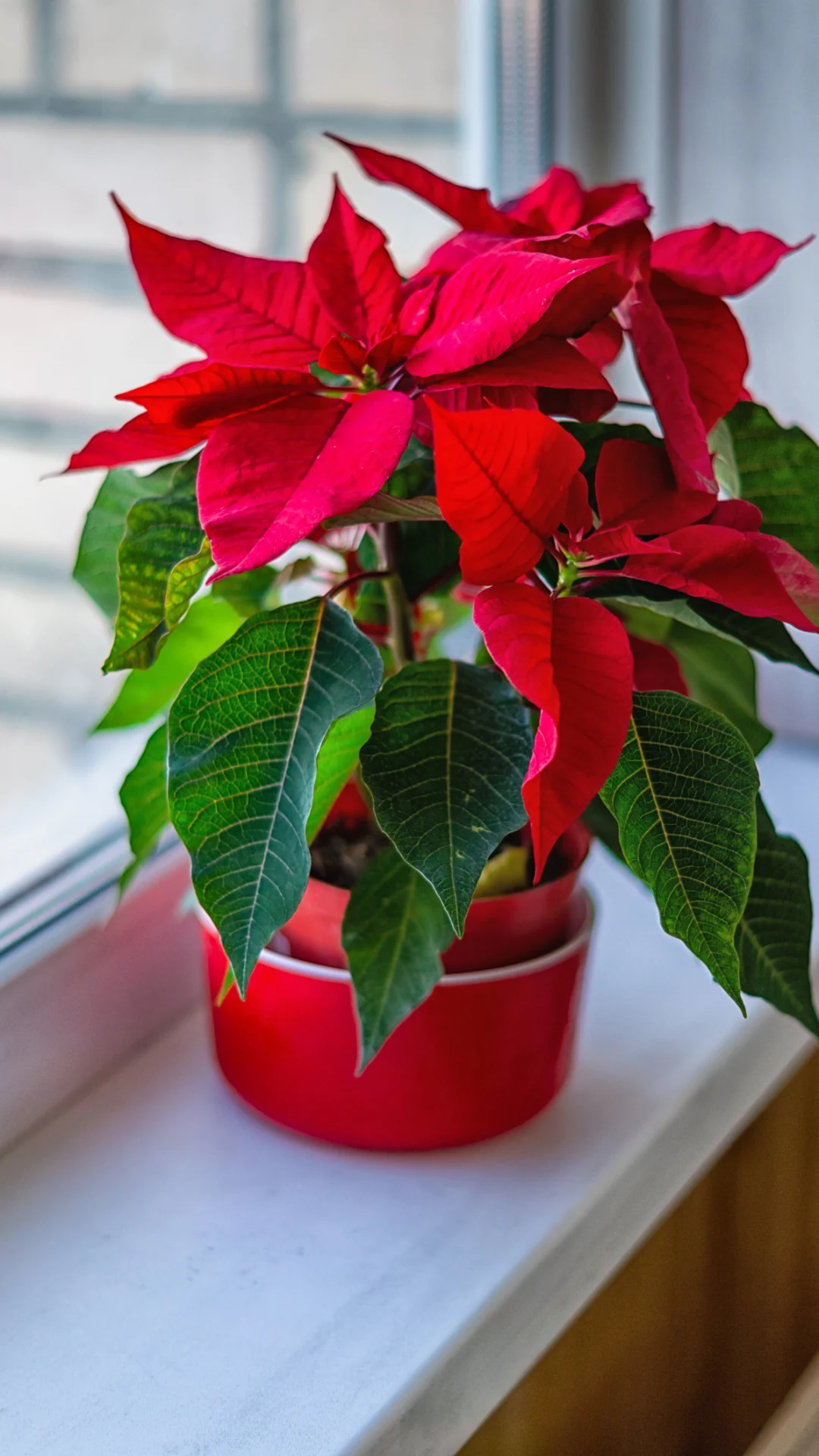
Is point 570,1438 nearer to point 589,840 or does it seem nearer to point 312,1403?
point 312,1403

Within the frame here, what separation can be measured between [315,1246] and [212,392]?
0.41 m

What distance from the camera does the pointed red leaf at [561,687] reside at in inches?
18.1

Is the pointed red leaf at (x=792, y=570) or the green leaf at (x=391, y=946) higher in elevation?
the pointed red leaf at (x=792, y=570)

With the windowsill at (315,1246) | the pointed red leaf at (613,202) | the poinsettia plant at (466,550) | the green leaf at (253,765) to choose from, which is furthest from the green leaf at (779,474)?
the windowsill at (315,1246)

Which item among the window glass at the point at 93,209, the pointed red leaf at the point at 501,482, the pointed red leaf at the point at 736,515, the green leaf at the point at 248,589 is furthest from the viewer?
the window glass at the point at 93,209

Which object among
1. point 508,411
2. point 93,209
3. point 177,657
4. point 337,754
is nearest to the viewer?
point 508,411

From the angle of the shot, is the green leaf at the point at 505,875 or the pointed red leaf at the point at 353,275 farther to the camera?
the green leaf at the point at 505,875

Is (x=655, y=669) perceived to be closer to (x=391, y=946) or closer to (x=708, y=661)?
(x=708, y=661)

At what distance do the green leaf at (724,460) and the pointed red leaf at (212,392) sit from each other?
181mm

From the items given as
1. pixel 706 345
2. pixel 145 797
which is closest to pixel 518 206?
pixel 706 345

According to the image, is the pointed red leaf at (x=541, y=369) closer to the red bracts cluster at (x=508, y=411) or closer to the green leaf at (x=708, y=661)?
the red bracts cluster at (x=508, y=411)

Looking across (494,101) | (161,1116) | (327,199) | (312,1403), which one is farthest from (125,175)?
(312,1403)

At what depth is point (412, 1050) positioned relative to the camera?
0.65m

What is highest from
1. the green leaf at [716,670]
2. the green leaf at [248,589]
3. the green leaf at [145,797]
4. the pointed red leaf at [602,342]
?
the pointed red leaf at [602,342]
